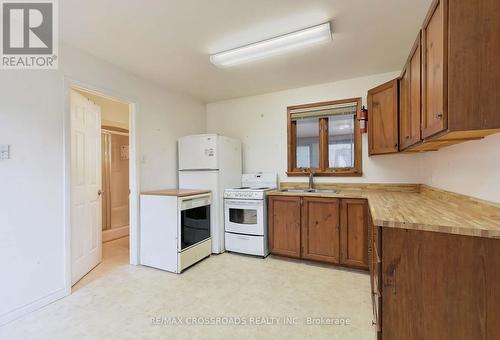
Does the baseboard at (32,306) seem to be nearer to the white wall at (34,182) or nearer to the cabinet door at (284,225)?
the white wall at (34,182)

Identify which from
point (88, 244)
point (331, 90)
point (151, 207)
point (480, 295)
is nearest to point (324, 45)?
point (331, 90)

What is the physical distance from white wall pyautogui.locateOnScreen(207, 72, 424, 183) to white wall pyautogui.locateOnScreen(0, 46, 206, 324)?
2083mm

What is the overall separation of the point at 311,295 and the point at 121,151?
4.19 m

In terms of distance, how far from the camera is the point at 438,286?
1.23 m

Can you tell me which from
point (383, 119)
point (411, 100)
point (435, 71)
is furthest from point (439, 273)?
point (383, 119)

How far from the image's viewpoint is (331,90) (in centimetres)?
354

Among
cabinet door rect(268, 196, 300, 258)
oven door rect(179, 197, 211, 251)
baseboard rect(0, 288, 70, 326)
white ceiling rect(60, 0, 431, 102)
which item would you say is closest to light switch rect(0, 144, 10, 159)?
white ceiling rect(60, 0, 431, 102)

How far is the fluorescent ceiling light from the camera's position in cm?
213

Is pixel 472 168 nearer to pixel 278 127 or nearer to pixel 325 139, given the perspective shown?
pixel 325 139

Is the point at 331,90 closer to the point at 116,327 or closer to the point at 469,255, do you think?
the point at 469,255

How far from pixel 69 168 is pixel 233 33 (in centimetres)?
209

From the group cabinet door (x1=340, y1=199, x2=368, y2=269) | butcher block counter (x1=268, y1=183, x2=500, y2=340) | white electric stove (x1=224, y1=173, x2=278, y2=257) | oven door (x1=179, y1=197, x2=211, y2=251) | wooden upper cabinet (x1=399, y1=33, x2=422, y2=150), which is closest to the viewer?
butcher block counter (x1=268, y1=183, x2=500, y2=340)

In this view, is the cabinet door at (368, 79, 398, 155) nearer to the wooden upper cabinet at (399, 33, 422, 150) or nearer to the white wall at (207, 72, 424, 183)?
the wooden upper cabinet at (399, 33, 422, 150)

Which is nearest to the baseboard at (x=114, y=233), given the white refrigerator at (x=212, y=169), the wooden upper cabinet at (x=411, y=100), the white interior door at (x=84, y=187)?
the white interior door at (x=84, y=187)
